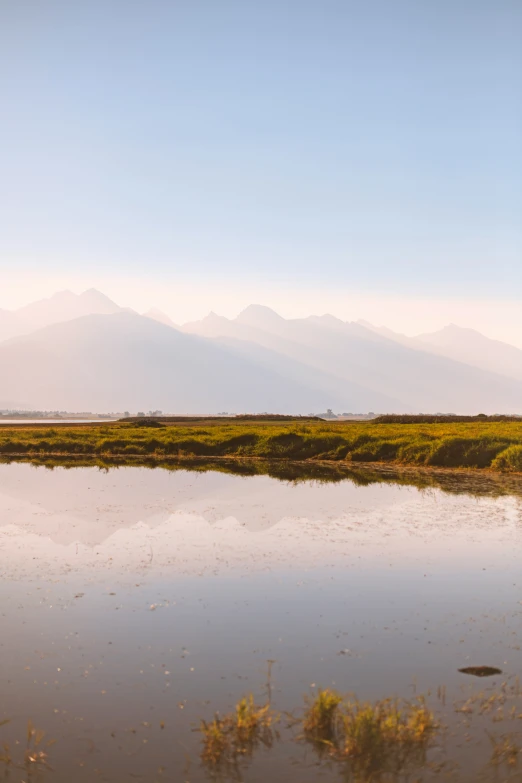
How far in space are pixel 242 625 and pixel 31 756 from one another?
6.32 m

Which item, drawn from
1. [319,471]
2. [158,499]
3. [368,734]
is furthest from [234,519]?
[319,471]

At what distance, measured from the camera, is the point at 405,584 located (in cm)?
1970

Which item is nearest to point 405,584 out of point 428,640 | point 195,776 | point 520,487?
point 428,640

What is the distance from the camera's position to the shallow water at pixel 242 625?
10727 mm

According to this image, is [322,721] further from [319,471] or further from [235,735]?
[319,471]

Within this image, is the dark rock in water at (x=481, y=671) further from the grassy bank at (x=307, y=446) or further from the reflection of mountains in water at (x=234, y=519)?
the grassy bank at (x=307, y=446)

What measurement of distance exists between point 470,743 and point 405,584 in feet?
29.9

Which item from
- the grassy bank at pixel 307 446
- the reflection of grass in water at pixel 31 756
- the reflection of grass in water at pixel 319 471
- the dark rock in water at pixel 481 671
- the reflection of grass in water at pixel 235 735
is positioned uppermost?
the grassy bank at pixel 307 446

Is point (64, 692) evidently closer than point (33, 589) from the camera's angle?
Yes

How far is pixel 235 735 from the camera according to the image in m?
10.7

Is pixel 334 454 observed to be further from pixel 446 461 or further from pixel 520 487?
pixel 520 487

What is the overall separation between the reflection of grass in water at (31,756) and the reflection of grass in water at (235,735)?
2221 millimetres

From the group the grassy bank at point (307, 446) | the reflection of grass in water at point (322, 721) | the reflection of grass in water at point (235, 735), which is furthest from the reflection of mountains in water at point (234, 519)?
the reflection of grass in water at point (322, 721)

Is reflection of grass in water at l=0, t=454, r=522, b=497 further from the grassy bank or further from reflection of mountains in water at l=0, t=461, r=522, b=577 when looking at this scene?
the grassy bank
